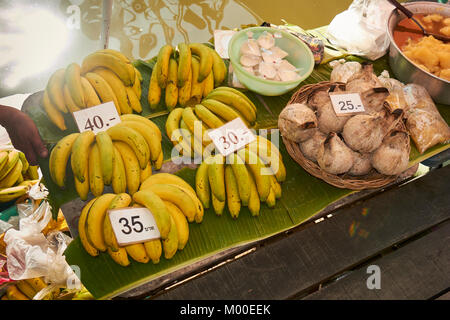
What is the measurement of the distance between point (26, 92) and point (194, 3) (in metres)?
1.72

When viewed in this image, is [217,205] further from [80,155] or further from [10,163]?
[10,163]

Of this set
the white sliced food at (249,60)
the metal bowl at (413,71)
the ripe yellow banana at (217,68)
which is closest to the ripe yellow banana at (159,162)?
the ripe yellow banana at (217,68)

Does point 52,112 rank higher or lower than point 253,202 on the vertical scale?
higher

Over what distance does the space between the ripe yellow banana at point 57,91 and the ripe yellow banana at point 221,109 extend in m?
0.65

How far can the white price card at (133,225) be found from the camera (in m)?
1.17

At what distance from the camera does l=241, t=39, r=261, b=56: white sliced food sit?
1.81 meters

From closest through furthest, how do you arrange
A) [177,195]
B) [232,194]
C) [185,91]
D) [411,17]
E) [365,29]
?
[177,195] < [232,194] < [185,91] < [411,17] < [365,29]

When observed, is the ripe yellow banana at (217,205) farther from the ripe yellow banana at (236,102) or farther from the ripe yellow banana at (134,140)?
the ripe yellow banana at (236,102)

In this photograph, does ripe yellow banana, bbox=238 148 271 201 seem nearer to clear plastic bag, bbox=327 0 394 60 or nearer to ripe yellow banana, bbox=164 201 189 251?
ripe yellow banana, bbox=164 201 189 251

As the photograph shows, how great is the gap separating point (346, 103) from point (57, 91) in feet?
4.34

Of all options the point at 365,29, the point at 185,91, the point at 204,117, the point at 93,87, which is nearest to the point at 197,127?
the point at 204,117

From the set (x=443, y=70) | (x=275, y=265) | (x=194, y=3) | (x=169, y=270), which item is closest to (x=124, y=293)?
(x=169, y=270)

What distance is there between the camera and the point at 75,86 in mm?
1440

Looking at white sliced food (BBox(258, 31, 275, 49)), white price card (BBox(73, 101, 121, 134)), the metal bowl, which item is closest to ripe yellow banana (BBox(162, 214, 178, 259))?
white price card (BBox(73, 101, 121, 134))
